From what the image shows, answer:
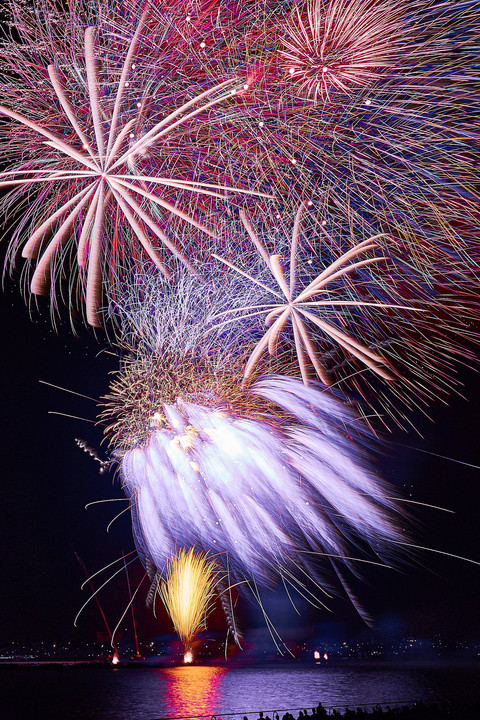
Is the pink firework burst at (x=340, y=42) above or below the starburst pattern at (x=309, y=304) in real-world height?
above

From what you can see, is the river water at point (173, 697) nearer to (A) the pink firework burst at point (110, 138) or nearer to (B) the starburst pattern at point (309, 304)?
(B) the starburst pattern at point (309, 304)

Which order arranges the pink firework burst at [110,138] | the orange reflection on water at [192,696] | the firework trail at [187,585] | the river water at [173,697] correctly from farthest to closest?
the firework trail at [187,585] → the river water at [173,697] → the orange reflection on water at [192,696] → the pink firework burst at [110,138]

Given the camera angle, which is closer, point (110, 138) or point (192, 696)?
point (110, 138)

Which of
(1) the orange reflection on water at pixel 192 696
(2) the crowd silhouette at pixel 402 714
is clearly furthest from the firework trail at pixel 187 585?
(2) the crowd silhouette at pixel 402 714

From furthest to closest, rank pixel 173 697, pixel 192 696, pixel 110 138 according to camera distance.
A: pixel 173 697, pixel 192 696, pixel 110 138

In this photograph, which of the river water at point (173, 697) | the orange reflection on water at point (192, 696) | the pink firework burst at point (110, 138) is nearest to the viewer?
the pink firework burst at point (110, 138)

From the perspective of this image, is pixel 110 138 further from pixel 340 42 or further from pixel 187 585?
pixel 187 585

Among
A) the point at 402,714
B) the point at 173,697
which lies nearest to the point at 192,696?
the point at 173,697

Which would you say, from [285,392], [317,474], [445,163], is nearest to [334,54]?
[445,163]

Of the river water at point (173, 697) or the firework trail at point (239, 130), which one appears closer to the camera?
the firework trail at point (239, 130)
